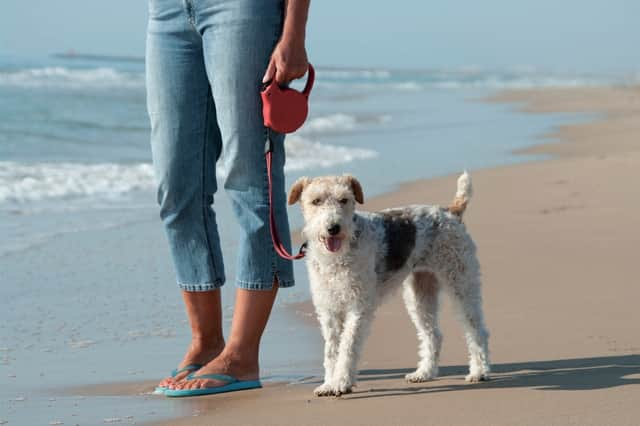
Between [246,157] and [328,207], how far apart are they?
1.29 ft

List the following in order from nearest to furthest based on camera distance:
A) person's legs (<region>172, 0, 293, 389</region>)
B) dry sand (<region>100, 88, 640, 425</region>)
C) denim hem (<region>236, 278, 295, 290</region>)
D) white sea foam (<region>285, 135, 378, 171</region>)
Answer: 1. dry sand (<region>100, 88, 640, 425</region>)
2. person's legs (<region>172, 0, 293, 389</region>)
3. denim hem (<region>236, 278, 295, 290</region>)
4. white sea foam (<region>285, 135, 378, 171</region>)

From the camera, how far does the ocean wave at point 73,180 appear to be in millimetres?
10039

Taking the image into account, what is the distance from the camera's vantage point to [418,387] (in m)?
4.13

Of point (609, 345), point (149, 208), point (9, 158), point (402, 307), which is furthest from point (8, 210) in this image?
point (609, 345)

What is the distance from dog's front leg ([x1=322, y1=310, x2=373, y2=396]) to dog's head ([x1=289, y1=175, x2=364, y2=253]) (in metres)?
0.30

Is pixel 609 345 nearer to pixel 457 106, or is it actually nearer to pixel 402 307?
A: pixel 402 307

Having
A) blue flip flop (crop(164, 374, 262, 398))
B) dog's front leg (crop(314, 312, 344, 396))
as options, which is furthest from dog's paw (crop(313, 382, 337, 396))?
blue flip flop (crop(164, 374, 262, 398))

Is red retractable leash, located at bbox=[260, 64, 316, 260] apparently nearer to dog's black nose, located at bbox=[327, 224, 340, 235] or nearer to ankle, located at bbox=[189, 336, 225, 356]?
dog's black nose, located at bbox=[327, 224, 340, 235]

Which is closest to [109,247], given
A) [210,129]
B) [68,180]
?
[210,129]

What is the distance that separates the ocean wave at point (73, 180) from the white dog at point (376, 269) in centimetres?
615

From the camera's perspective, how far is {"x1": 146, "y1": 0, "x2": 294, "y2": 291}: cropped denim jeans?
156 inches

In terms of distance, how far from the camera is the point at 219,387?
13.5ft

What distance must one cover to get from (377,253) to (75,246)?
3899 mm

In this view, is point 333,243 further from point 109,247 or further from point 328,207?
point 109,247
